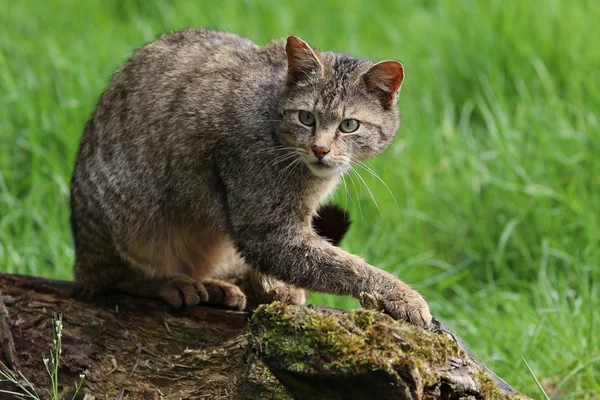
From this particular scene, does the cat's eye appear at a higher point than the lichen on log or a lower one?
higher

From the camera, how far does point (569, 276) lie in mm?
5195

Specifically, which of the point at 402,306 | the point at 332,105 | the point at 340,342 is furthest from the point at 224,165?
the point at 340,342

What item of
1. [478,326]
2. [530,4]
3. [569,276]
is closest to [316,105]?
[478,326]

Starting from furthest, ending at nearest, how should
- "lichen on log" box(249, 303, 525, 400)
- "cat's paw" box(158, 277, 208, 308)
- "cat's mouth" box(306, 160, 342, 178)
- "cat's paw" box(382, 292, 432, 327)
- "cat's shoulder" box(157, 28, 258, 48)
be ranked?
"cat's shoulder" box(157, 28, 258, 48) → "cat's paw" box(158, 277, 208, 308) → "cat's mouth" box(306, 160, 342, 178) → "cat's paw" box(382, 292, 432, 327) → "lichen on log" box(249, 303, 525, 400)

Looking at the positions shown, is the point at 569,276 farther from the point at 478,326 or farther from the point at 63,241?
the point at 63,241

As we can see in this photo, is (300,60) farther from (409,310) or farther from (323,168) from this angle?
(409,310)

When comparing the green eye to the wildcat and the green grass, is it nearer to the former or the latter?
the wildcat

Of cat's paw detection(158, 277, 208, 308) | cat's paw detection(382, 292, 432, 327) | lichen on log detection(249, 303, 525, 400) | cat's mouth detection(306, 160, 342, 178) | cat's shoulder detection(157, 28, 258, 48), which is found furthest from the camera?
cat's shoulder detection(157, 28, 258, 48)

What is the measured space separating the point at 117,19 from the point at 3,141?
2.13 meters

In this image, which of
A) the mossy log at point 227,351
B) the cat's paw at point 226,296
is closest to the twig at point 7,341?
the mossy log at point 227,351

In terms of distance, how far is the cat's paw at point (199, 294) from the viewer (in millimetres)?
4102

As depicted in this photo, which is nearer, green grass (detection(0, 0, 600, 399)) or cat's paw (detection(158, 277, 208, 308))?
cat's paw (detection(158, 277, 208, 308))

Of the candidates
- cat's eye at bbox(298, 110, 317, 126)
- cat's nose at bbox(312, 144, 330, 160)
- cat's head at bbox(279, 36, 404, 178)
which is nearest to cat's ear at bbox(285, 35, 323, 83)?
cat's head at bbox(279, 36, 404, 178)

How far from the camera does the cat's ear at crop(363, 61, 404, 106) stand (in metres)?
3.83
